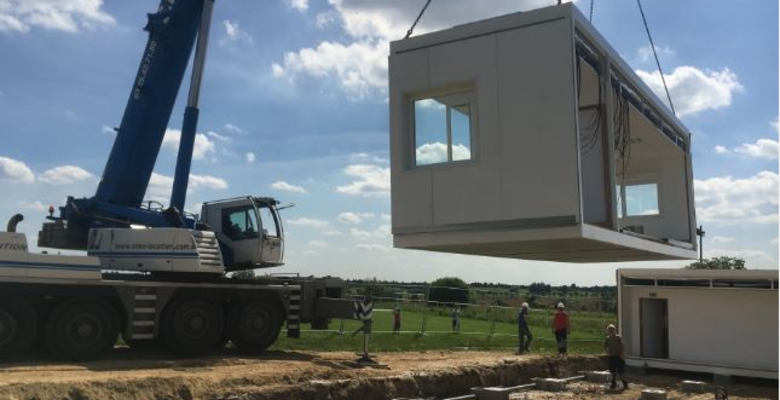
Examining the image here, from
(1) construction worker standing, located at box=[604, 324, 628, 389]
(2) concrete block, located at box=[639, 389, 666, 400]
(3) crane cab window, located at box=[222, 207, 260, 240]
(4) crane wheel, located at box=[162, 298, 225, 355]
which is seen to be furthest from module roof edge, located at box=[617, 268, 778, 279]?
(4) crane wheel, located at box=[162, 298, 225, 355]

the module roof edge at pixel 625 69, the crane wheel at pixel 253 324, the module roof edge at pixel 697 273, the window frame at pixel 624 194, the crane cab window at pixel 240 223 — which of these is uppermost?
the module roof edge at pixel 625 69

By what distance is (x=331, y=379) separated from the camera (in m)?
14.1

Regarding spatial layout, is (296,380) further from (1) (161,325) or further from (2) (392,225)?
(2) (392,225)

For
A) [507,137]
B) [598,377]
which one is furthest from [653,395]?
[507,137]

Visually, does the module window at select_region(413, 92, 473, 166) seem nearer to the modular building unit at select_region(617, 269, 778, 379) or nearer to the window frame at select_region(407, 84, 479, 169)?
the window frame at select_region(407, 84, 479, 169)

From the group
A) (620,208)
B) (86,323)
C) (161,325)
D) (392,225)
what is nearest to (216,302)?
(161,325)

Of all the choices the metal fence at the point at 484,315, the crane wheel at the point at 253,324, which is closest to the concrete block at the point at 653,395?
the crane wheel at the point at 253,324

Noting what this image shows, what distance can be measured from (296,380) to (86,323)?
4.34 m

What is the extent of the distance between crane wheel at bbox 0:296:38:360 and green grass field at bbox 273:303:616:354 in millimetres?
7232

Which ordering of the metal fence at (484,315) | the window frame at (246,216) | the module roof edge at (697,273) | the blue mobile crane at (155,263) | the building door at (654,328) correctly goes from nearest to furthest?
the blue mobile crane at (155,263)
the window frame at (246,216)
the module roof edge at (697,273)
the building door at (654,328)
the metal fence at (484,315)

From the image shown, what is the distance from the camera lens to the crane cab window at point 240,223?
16.7 m

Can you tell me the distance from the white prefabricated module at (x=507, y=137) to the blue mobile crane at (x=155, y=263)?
6.95m

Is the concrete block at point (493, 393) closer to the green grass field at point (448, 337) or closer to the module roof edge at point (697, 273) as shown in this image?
the green grass field at point (448, 337)

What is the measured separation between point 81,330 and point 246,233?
14.4ft
